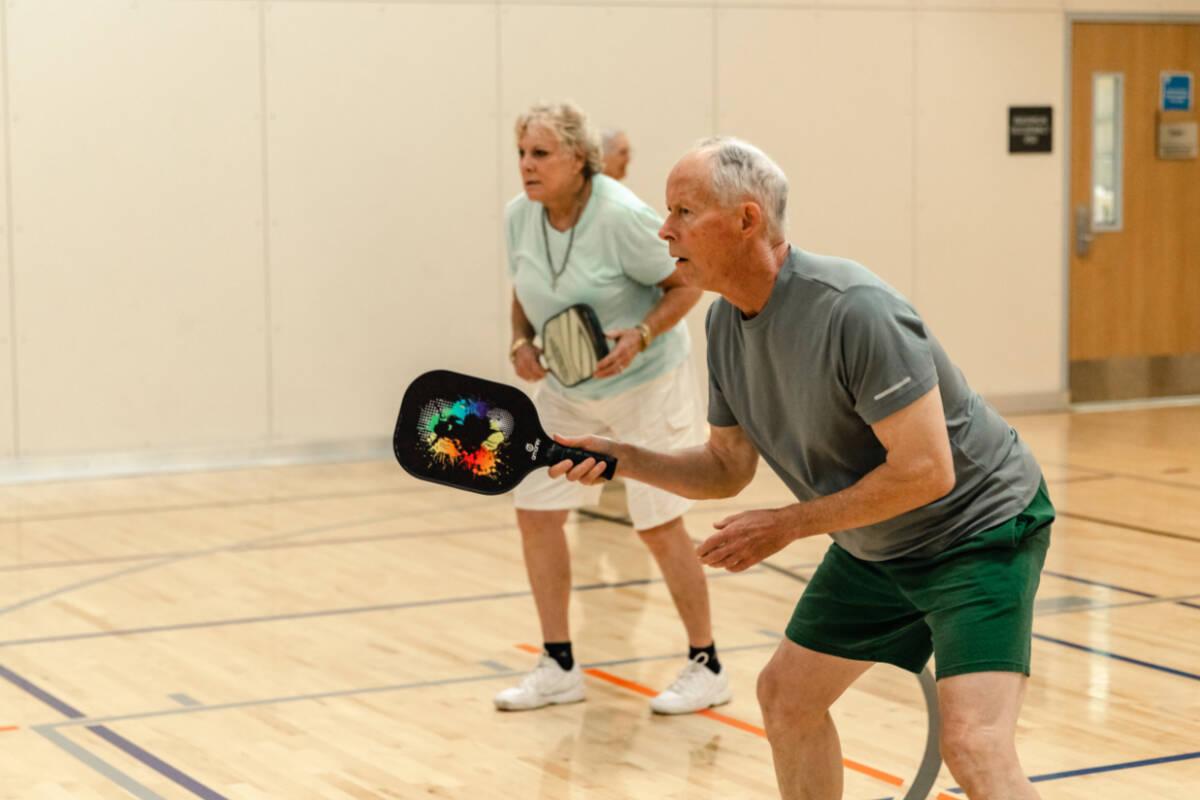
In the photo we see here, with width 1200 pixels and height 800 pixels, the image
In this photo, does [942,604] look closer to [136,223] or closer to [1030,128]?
[136,223]

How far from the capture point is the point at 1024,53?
11836mm

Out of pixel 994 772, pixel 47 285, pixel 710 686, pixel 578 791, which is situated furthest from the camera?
pixel 47 285

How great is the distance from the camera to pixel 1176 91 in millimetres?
12344

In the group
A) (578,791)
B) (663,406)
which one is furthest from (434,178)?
(578,791)

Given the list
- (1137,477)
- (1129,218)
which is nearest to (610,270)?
(1137,477)

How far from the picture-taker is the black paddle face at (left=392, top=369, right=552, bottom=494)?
3137 mm

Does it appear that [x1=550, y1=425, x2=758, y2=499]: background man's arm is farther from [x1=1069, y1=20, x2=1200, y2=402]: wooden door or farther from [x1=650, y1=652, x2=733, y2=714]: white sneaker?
[x1=1069, y1=20, x2=1200, y2=402]: wooden door

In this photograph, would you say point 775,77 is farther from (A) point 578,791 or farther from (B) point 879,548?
(B) point 879,548

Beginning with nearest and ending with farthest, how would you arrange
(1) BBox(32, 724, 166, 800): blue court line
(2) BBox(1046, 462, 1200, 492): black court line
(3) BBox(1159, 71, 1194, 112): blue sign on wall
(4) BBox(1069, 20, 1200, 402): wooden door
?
(1) BBox(32, 724, 166, 800): blue court line < (2) BBox(1046, 462, 1200, 492): black court line < (4) BBox(1069, 20, 1200, 402): wooden door < (3) BBox(1159, 71, 1194, 112): blue sign on wall

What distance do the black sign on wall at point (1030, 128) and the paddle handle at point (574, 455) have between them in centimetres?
939

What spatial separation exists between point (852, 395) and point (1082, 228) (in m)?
9.84

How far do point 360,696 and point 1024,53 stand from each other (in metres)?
8.37

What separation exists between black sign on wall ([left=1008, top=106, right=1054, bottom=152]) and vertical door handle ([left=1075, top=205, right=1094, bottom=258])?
0.55 m

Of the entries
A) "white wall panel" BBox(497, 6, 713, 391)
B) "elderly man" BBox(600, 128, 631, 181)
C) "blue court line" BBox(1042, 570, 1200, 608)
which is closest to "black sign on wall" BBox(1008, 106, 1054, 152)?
"white wall panel" BBox(497, 6, 713, 391)
